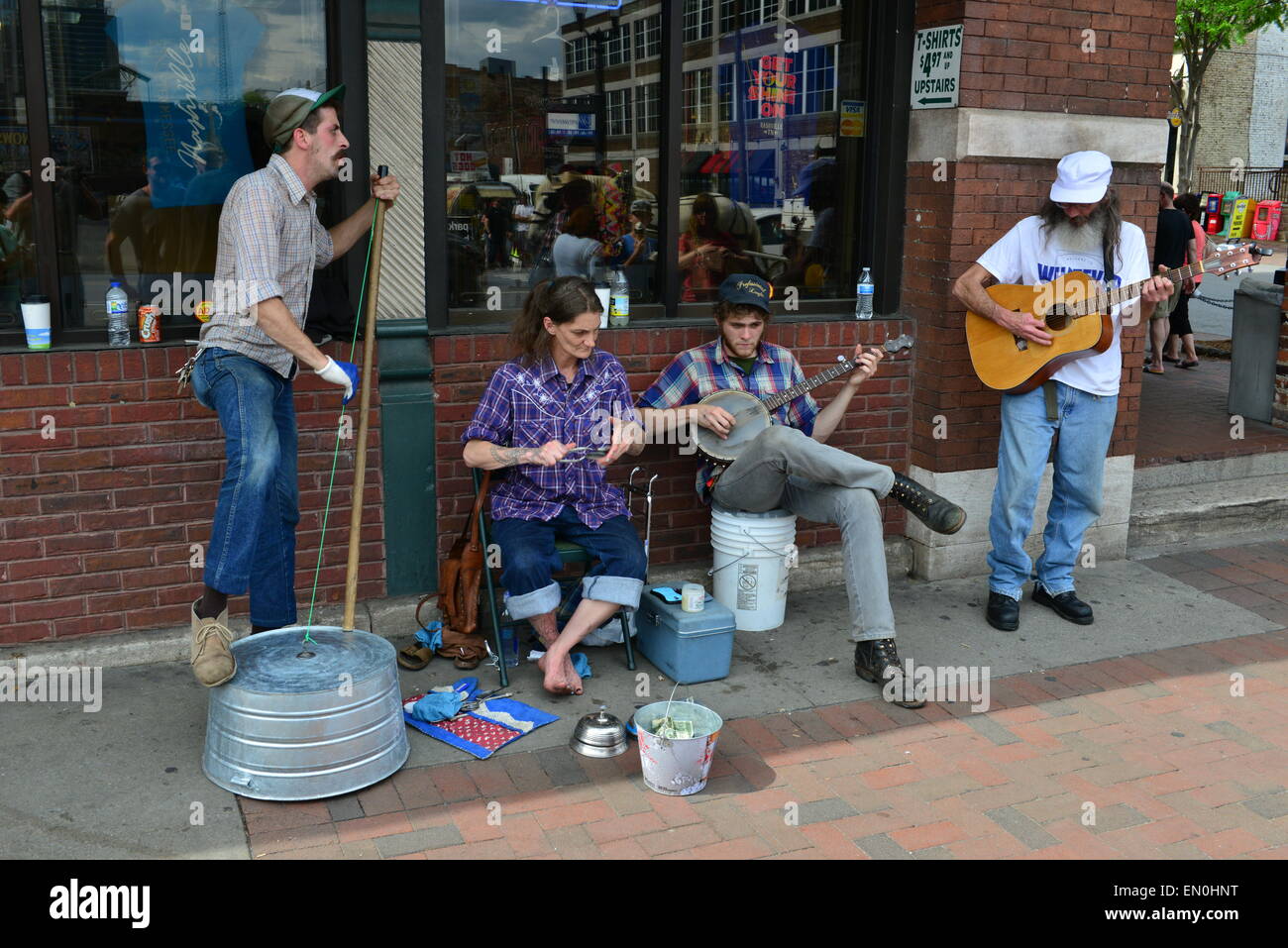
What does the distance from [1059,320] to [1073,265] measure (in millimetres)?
251

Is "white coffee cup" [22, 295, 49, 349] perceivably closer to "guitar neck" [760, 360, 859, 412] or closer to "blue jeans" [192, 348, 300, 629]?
"blue jeans" [192, 348, 300, 629]

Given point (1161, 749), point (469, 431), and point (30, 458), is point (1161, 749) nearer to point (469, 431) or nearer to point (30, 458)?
point (469, 431)

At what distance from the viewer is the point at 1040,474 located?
5586mm

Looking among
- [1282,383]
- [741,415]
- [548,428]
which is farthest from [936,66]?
[1282,383]

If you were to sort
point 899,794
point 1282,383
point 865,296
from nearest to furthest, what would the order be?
point 899,794, point 865,296, point 1282,383

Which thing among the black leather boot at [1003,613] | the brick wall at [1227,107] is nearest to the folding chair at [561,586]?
the black leather boot at [1003,613]

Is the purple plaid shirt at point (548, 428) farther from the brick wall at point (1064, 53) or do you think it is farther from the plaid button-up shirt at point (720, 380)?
the brick wall at point (1064, 53)

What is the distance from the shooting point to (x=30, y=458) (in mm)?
4527

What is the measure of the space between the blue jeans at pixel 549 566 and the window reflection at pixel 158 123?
5.39 ft

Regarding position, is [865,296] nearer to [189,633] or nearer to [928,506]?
[928,506]

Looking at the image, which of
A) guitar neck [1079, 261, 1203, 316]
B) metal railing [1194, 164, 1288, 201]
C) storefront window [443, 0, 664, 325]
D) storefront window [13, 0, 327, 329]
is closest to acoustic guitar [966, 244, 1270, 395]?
guitar neck [1079, 261, 1203, 316]

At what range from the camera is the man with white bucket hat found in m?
5.36

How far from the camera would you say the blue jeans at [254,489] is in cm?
409
